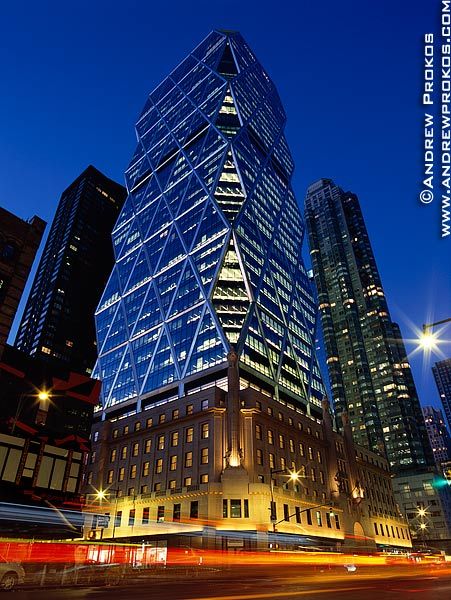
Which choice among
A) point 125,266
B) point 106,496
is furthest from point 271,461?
point 125,266

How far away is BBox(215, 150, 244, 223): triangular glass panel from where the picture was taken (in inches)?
4114

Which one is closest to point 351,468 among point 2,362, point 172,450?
point 172,450

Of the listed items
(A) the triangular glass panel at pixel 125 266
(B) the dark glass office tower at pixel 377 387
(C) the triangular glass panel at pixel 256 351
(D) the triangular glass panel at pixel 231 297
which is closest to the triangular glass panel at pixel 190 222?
(D) the triangular glass panel at pixel 231 297

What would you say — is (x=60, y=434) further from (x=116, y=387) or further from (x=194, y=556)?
(x=116, y=387)

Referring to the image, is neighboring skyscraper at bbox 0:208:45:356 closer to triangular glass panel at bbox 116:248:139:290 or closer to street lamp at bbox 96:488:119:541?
street lamp at bbox 96:488:119:541

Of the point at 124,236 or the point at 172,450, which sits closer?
the point at 172,450

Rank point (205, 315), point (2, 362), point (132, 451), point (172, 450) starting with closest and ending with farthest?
1. point (2, 362)
2. point (172, 450)
3. point (132, 451)
4. point (205, 315)

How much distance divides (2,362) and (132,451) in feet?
147

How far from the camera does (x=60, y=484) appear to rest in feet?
125

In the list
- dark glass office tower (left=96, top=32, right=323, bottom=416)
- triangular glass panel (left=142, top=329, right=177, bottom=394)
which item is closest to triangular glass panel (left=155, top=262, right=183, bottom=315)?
dark glass office tower (left=96, top=32, right=323, bottom=416)

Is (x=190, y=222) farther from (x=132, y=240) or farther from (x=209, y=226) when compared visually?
(x=132, y=240)

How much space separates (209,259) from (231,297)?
35.7ft

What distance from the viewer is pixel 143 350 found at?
9981 centimetres

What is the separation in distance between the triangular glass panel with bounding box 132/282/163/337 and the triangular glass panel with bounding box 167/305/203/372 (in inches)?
290
